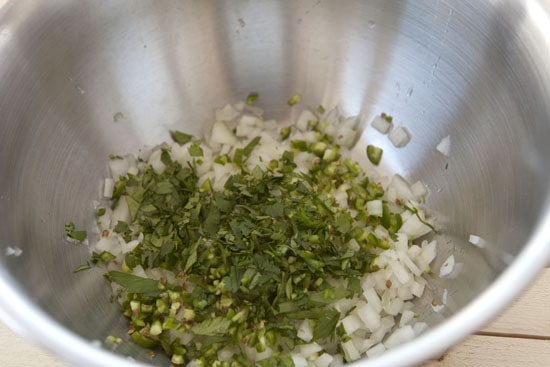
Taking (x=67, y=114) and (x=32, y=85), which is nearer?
(x=32, y=85)

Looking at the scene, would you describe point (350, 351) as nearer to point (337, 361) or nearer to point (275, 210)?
point (337, 361)

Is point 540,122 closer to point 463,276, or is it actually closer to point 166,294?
point 463,276

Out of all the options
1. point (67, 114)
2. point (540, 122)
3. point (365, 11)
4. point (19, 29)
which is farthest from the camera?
point (365, 11)

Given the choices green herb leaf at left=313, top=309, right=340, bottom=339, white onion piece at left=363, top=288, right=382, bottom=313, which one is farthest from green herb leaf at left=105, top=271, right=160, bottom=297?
white onion piece at left=363, top=288, right=382, bottom=313

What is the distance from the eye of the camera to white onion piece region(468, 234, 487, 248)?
1251mm

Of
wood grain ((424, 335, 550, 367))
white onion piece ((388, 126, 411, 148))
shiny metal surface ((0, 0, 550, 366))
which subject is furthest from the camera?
white onion piece ((388, 126, 411, 148))

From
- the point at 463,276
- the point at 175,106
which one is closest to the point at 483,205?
the point at 463,276

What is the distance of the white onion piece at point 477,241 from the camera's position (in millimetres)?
1251

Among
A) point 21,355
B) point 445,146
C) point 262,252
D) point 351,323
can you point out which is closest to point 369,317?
point 351,323

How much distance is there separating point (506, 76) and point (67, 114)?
39.8 inches

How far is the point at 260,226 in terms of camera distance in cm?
132

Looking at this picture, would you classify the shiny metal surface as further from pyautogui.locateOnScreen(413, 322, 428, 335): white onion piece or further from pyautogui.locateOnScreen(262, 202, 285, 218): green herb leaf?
pyautogui.locateOnScreen(262, 202, 285, 218): green herb leaf

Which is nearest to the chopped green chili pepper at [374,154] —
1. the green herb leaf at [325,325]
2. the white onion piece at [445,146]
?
the white onion piece at [445,146]

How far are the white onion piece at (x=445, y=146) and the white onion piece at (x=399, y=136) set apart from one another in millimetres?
110
